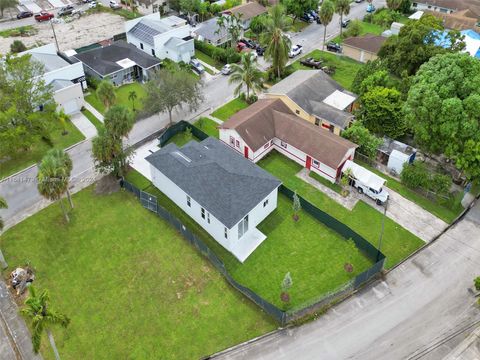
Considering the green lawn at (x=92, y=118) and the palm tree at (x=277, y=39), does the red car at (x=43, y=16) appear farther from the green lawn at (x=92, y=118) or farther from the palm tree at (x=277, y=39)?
the palm tree at (x=277, y=39)

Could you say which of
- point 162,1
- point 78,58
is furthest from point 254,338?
point 162,1

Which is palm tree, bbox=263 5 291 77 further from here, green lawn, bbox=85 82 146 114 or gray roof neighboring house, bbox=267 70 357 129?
green lawn, bbox=85 82 146 114

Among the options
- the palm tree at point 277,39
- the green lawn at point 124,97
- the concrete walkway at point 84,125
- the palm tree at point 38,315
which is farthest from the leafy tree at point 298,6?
the palm tree at point 38,315

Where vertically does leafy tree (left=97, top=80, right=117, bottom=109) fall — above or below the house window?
above

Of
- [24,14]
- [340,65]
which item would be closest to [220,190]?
[340,65]

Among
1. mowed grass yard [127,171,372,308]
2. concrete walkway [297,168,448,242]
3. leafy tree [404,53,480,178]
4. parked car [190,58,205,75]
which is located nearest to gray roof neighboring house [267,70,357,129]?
leafy tree [404,53,480,178]
